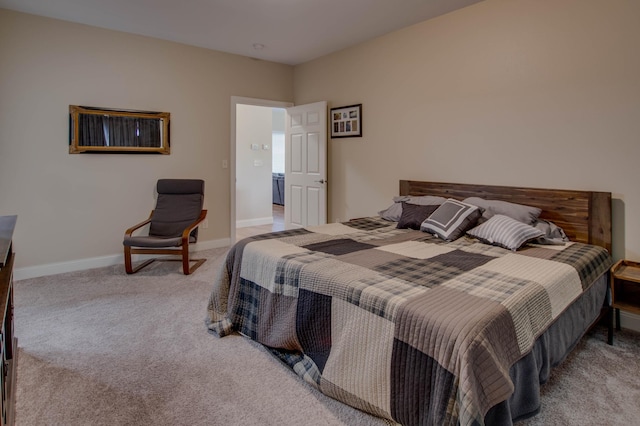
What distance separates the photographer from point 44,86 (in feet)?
12.3

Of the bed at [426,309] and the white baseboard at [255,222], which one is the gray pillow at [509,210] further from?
the white baseboard at [255,222]

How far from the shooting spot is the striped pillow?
2.61 meters

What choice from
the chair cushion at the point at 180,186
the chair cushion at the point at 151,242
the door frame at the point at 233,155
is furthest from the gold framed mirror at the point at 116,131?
the chair cushion at the point at 151,242

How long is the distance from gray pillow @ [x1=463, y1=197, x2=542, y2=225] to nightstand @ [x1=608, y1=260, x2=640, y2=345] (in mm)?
608

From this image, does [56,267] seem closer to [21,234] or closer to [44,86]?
[21,234]

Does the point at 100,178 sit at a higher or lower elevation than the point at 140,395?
higher

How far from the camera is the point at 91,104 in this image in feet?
13.1

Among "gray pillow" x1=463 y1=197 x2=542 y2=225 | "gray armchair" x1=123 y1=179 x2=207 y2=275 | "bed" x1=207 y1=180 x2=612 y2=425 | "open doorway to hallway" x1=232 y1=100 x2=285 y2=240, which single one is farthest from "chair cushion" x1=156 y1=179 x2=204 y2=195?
"gray pillow" x1=463 y1=197 x2=542 y2=225

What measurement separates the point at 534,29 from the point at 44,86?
4.51 meters

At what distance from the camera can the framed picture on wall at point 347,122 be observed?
15.0ft

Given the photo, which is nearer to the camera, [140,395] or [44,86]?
Answer: [140,395]

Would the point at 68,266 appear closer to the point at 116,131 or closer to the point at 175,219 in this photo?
the point at 175,219

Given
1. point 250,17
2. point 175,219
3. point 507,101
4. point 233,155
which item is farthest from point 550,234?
point 233,155

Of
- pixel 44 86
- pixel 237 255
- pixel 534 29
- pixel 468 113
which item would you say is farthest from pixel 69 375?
pixel 534 29
